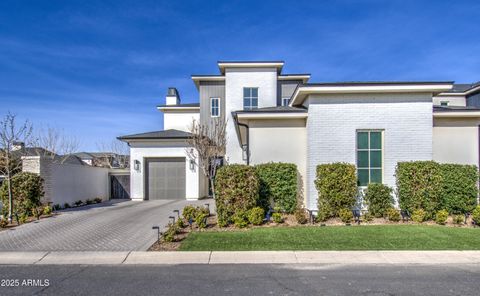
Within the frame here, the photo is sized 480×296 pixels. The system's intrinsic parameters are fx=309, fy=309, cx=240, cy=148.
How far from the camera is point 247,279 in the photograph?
5664 millimetres

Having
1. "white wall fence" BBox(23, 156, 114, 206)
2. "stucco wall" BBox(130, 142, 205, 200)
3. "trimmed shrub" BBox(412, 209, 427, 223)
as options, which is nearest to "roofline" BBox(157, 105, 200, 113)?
"stucco wall" BBox(130, 142, 205, 200)

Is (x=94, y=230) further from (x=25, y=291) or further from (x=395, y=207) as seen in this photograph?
(x=395, y=207)

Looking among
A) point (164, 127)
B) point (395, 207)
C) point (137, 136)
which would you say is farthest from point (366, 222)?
point (164, 127)

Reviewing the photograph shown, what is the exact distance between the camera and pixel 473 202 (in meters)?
10.4

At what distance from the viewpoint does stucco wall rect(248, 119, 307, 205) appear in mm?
11930

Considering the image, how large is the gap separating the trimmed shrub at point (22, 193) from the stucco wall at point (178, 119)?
1326 centimetres

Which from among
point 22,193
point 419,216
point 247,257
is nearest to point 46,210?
point 22,193

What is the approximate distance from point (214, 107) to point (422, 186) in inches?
563

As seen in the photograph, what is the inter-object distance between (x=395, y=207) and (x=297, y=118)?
4.65 meters

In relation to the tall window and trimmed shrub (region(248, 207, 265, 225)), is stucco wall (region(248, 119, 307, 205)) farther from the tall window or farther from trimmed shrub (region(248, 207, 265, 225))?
the tall window

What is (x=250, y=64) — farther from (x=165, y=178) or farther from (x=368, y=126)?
(x=368, y=126)

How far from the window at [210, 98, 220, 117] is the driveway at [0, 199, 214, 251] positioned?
9920 mm

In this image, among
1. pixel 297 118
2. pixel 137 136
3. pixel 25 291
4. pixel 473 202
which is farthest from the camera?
pixel 137 136

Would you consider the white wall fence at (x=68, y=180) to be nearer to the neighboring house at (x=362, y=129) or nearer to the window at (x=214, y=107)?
the window at (x=214, y=107)
